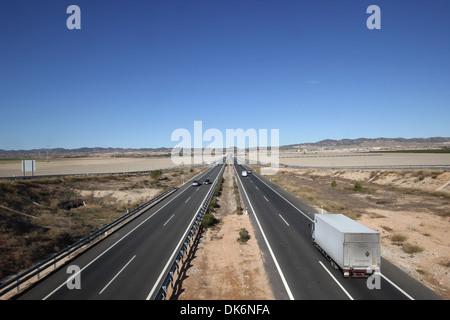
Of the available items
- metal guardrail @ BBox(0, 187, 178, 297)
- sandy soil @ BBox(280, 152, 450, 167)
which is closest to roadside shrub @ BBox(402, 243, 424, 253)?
metal guardrail @ BBox(0, 187, 178, 297)

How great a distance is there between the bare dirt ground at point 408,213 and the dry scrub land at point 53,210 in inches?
1025

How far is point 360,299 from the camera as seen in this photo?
10820 millimetres

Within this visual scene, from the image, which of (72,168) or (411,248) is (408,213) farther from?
(72,168)

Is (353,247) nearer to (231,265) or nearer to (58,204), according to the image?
(231,265)

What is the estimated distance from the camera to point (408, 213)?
27.1 metres

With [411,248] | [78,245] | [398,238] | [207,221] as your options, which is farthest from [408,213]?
[78,245]

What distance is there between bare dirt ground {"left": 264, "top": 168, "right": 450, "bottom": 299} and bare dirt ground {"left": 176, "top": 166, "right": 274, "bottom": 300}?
29.7ft

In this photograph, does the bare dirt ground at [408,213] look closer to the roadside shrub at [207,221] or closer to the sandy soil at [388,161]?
the roadside shrub at [207,221]

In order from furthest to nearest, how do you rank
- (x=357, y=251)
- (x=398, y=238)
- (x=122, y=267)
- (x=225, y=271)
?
(x=398, y=238)
(x=122, y=267)
(x=225, y=271)
(x=357, y=251)

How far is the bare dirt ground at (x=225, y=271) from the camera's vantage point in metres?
11.7

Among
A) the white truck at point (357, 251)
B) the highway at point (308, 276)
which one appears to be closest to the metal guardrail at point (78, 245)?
the highway at point (308, 276)

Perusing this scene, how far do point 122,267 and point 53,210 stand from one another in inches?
980
